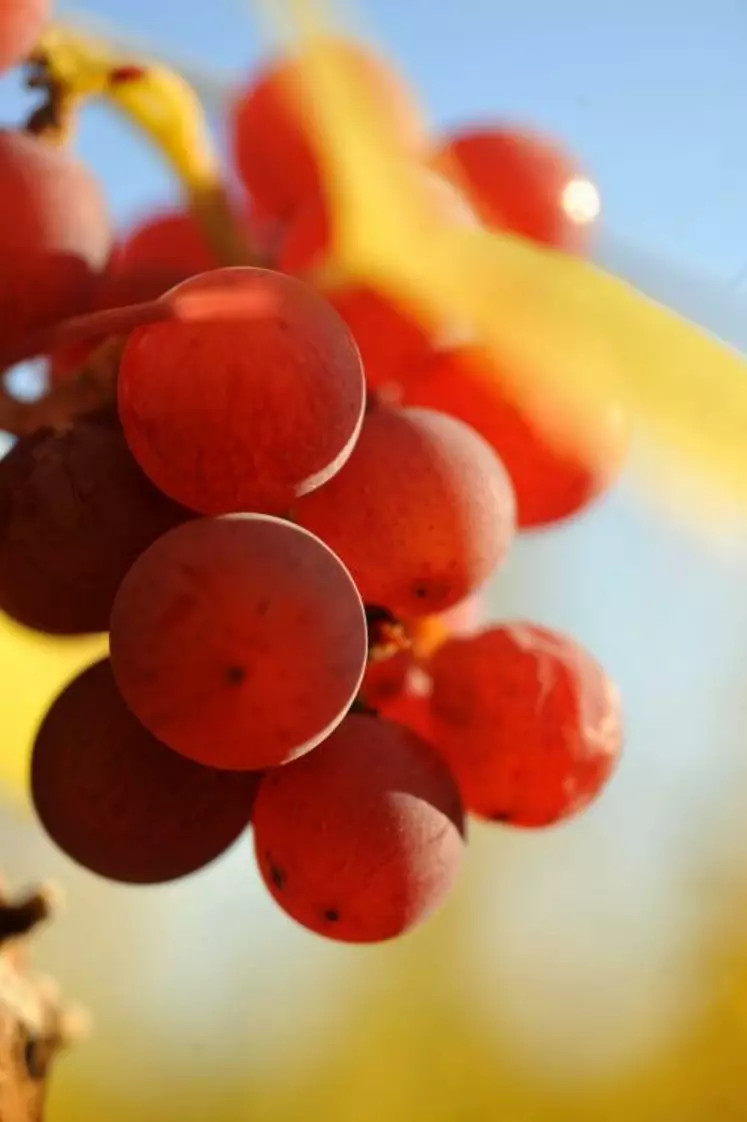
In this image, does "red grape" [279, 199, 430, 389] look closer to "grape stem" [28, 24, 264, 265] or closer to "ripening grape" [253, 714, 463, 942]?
"grape stem" [28, 24, 264, 265]

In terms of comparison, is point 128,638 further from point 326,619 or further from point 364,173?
point 364,173

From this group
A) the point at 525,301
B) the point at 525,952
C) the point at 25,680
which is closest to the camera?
the point at 525,301

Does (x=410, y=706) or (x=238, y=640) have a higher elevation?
(x=238, y=640)

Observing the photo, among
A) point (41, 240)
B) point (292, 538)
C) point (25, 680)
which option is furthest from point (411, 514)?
point (25, 680)

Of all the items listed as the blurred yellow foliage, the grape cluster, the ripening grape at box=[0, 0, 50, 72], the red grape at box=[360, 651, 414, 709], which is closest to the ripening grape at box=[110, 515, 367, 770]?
the grape cluster

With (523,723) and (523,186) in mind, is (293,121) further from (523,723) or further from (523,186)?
(523,723)

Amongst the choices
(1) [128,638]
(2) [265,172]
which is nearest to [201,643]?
(1) [128,638]
